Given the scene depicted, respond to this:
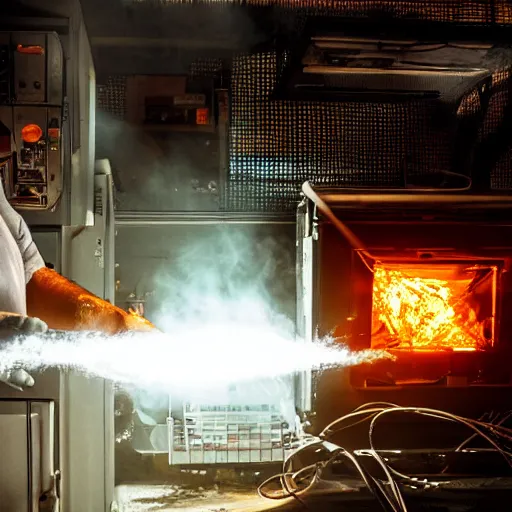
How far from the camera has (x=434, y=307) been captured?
379 cm

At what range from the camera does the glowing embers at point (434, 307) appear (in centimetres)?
376

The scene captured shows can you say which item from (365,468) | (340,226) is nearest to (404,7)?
(340,226)

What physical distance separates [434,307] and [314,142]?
1.54 metres

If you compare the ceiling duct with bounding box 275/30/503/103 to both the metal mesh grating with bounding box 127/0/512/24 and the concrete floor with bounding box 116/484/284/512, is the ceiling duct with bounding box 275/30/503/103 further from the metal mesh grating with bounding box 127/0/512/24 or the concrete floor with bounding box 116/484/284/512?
the concrete floor with bounding box 116/484/284/512

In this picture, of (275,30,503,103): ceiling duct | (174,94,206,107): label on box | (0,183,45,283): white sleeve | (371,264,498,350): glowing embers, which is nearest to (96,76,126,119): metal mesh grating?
(174,94,206,107): label on box

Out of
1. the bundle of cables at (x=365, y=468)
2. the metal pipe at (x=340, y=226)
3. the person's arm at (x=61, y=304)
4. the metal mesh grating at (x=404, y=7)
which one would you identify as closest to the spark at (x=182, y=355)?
the person's arm at (x=61, y=304)

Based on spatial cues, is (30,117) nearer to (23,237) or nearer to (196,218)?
(23,237)

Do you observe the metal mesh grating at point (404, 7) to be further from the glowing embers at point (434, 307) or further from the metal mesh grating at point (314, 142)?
the glowing embers at point (434, 307)

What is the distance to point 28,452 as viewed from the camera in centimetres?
239

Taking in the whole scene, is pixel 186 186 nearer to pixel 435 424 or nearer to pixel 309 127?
pixel 309 127

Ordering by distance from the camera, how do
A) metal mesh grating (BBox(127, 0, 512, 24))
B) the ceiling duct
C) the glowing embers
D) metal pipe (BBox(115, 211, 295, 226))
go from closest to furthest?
the ceiling duct < the glowing embers < metal mesh grating (BBox(127, 0, 512, 24)) < metal pipe (BBox(115, 211, 295, 226))

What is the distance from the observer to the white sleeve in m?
2.21

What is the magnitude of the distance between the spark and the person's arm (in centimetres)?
7

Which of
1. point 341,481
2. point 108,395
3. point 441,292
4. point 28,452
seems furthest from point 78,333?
point 441,292
